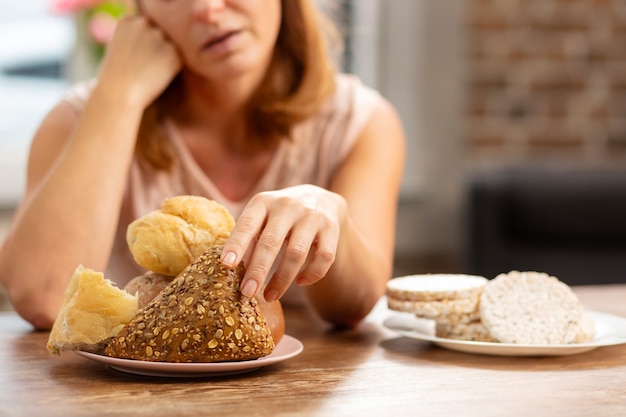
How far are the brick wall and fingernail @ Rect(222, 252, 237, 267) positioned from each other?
8.72 ft

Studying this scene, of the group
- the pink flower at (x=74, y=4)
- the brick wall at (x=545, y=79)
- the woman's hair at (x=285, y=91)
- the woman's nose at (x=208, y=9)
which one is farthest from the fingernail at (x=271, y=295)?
the brick wall at (x=545, y=79)

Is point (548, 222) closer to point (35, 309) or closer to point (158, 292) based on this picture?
point (35, 309)

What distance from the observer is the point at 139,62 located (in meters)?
1.47

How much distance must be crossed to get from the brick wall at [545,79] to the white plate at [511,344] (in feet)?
7.51

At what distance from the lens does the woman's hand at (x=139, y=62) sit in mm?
1434

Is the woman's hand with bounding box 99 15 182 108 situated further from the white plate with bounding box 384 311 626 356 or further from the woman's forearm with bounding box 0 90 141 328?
the white plate with bounding box 384 311 626 356

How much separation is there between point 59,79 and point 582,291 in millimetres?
2239

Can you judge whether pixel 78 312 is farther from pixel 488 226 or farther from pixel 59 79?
pixel 59 79

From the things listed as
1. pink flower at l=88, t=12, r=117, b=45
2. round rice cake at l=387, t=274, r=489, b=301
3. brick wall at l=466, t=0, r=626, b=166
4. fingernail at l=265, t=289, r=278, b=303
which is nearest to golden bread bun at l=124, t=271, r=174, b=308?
fingernail at l=265, t=289, r=278, b=303

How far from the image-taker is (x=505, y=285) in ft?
3.26

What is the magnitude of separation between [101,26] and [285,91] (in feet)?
4.68

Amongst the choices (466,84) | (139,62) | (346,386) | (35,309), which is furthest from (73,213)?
(466,84)

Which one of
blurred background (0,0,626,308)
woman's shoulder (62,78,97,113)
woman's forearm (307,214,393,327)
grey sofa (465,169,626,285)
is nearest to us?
woman's forearm (307,214,393,327)

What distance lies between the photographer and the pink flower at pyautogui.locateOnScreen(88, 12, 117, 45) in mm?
2875
